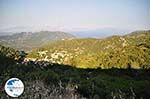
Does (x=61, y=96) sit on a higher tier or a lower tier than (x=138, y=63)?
higher

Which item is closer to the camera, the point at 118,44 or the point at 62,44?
the point at 118,44

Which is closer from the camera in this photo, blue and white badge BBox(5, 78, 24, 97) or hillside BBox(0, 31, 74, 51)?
blue and white badge BBox(5, 78, 24, 97)

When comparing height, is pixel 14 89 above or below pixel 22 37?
below

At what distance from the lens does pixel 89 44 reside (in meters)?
94.2

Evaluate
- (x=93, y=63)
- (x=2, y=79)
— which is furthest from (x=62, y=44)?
(x=2, y=79)

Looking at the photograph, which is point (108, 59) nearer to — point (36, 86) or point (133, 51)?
point (133, 51)

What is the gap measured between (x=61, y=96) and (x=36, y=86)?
0.80ft

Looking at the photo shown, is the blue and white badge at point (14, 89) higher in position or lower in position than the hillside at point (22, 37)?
lower

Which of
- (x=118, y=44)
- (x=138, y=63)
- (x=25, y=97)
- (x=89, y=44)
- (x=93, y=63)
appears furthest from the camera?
(x=89, y=44)

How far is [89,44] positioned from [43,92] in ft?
302

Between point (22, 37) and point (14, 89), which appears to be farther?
point (22, 37)

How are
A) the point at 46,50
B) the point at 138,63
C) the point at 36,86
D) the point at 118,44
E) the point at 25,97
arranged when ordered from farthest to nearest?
the point at 46,50, the point at 118,44, the point at 138,63, the point at 36,86, the point at 25,97

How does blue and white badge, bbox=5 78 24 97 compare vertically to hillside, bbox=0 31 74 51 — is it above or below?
below

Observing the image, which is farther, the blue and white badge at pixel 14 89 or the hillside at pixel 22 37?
the hillside at pixel 22 37
